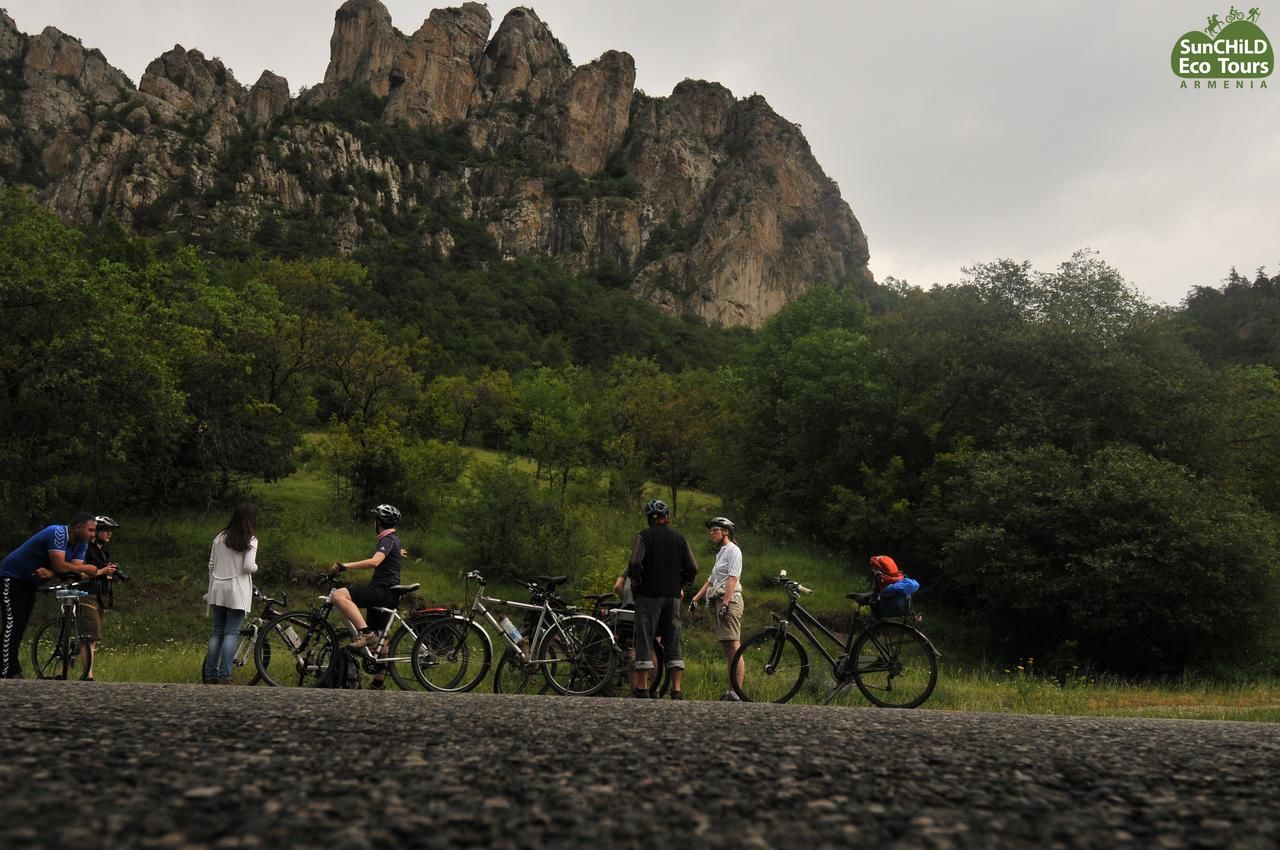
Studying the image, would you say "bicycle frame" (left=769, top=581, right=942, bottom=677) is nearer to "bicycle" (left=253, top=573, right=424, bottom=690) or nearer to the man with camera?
"bicycle" (left=253, top=573, right=424, bottom=690)

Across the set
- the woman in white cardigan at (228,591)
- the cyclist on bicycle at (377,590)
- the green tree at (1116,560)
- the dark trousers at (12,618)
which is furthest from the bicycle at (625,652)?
the green tree at (1116,560)

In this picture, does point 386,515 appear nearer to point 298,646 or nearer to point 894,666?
point 298,646

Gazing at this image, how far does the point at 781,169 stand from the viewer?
184m

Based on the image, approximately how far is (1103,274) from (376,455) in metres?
27.8

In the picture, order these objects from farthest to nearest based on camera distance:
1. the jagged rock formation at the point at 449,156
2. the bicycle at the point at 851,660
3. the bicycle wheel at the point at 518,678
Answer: the jagged rock formation at the point at 449,156 → the bicycle wheel at the point at 518,678 → the bicycle at the point at 851,660

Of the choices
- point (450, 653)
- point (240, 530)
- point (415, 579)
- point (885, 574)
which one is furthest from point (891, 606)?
point (415, 579)

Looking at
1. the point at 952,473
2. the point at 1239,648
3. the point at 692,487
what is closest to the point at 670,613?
the point at 1239,648

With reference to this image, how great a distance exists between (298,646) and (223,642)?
2.68 ft

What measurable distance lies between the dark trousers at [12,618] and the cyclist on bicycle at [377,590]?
333cm

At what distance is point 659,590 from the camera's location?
8.73 metres

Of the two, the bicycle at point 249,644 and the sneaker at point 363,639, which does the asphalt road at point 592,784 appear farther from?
the bicycle at point 249,644

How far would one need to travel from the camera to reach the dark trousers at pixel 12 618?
8500mm

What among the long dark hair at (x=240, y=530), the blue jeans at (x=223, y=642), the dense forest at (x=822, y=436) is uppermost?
the dense forest at (x=822, y=436)

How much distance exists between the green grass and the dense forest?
1194 millimetres
